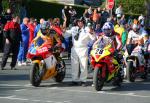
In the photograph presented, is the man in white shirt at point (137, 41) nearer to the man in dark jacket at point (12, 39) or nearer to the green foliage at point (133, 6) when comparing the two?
the man in dark jacket at point (12, 39)

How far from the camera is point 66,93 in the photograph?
49.5 ft

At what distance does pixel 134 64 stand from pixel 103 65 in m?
2.53

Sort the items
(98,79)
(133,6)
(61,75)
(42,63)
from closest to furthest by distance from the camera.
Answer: (98,79)
(42,63)
(61,75)
(133,6)

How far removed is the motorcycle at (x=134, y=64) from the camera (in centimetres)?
1741

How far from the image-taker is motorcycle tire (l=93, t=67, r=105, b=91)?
1509cm

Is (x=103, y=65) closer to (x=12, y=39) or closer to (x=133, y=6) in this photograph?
(x=12, y=39)

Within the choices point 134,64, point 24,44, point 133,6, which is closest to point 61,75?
point 134,64

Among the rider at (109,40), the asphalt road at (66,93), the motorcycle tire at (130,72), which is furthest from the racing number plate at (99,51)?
the motorcycle tire at (130,72)

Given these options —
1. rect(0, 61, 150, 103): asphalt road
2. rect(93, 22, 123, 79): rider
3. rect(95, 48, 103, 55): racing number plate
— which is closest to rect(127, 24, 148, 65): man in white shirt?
rect(0, 61, 150, 103): asphalt road

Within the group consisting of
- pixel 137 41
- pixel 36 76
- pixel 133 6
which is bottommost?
pixel 36 76

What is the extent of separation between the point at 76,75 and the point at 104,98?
227cm

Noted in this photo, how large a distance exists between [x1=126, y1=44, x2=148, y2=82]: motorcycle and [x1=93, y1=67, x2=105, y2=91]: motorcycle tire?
2130mm

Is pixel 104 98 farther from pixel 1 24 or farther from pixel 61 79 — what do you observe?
pixel 1 24

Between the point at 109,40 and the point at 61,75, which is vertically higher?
the point at 109,40
